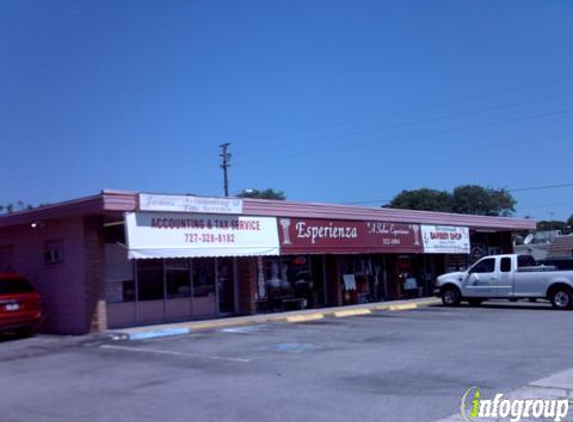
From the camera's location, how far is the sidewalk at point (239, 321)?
718 inches

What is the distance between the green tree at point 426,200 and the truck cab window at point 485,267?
5372cm

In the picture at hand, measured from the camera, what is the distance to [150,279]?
69.4 feet

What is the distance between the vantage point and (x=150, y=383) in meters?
11.0

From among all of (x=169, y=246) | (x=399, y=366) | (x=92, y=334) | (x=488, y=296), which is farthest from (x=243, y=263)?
(x=399, y=366)

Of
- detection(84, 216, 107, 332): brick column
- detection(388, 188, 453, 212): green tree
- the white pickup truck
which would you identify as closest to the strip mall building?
detection(84, 216, 107, 332): brick column

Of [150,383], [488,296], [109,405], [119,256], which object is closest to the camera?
[109,405]

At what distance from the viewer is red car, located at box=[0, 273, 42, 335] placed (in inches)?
702

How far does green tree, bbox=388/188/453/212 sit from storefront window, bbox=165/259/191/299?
6029 cm

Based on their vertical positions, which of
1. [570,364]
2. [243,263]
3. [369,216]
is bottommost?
[570,364]

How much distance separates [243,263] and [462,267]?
640 inches

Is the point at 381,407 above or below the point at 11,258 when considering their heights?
below

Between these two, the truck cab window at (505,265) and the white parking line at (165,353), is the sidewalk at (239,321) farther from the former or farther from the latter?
the truck cab window at (505,265)

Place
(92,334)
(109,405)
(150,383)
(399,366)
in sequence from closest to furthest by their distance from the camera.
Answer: (109,405), (150,383), (399,366), (92,334)

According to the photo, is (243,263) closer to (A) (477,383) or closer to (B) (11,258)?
(B) (11,258)
